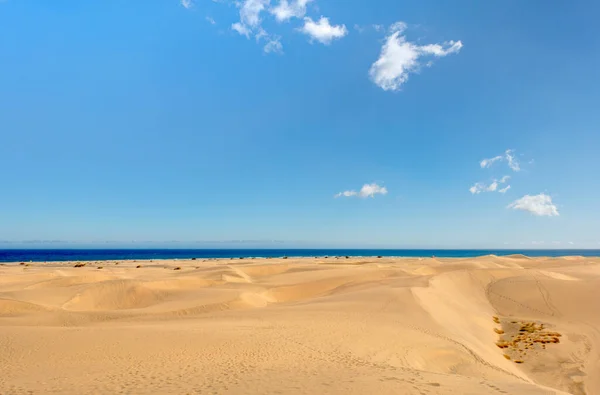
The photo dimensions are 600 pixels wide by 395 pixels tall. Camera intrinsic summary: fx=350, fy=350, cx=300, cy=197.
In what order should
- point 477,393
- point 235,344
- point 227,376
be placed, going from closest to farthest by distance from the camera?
point 477,393
point 227,376
point 235,344

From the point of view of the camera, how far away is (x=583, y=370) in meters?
14.8

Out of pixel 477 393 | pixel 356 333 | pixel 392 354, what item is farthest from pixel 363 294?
pixel 477 393

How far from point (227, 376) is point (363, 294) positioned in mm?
16294

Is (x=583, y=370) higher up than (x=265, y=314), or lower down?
lower down

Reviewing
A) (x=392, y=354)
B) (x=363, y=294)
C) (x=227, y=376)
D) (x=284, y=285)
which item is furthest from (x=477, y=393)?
(x=284, y=285)

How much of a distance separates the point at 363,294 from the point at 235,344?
1345 cm

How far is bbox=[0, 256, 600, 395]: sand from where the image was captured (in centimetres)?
934

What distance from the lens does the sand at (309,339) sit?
934 centimetres

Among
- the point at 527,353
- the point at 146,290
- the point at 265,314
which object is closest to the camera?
the point at 527,353

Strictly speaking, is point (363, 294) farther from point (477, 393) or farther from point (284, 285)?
point (477, 393)

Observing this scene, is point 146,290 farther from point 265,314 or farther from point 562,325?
point 562,325

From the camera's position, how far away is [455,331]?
18.0 m

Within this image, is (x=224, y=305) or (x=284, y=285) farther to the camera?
(x=284, y=285)

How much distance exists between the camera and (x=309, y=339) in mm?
14203
